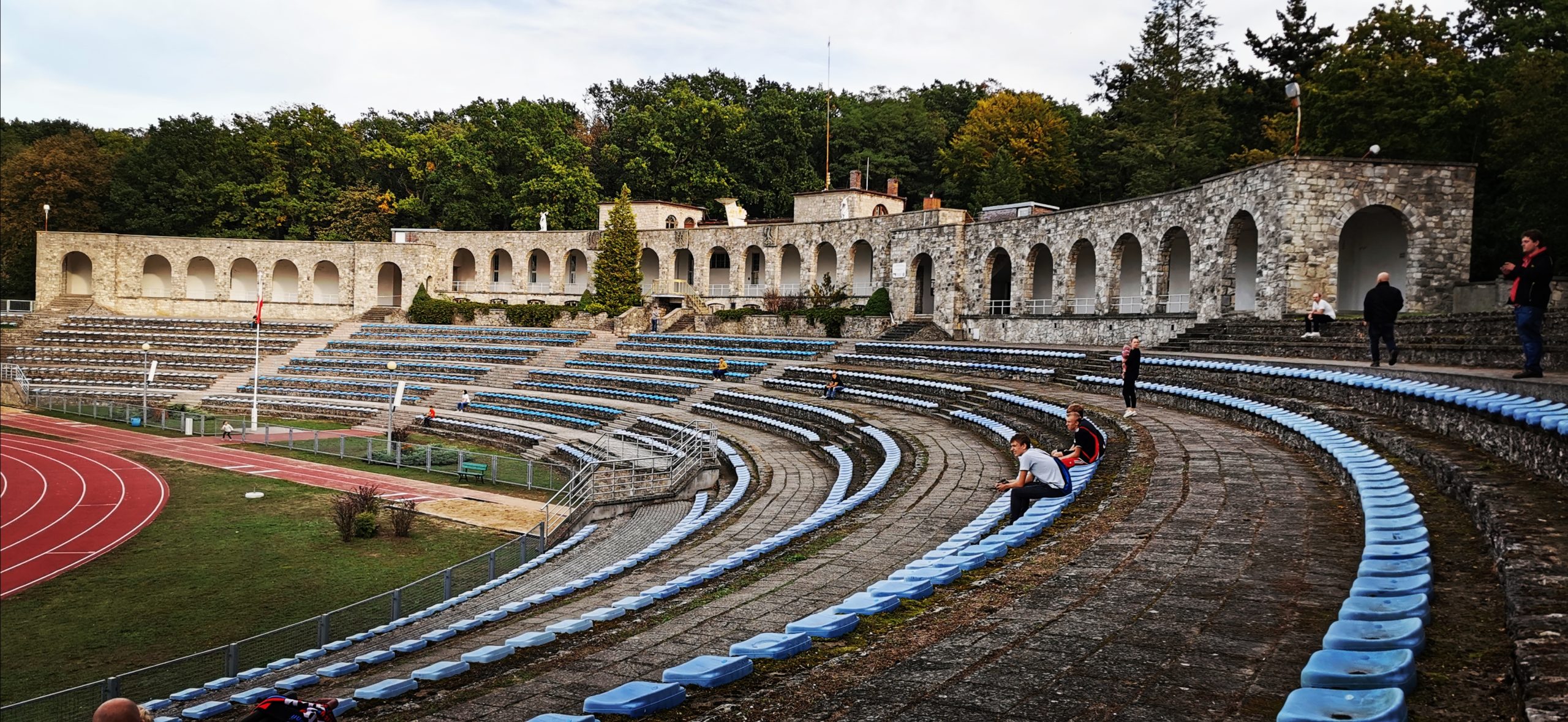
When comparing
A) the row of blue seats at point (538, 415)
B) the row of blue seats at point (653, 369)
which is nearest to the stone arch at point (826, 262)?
the row of blue seats at point (653, 369)

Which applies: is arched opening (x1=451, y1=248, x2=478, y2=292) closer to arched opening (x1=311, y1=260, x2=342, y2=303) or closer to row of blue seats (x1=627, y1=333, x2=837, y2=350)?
arched opening (x1=311, y1=260, x2=342, y2=303)

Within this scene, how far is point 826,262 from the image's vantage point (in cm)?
4259

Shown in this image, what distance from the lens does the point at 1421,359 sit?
14117 millimetres

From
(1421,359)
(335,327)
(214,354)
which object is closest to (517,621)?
(1421,359)

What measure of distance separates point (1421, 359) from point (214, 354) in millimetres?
41178

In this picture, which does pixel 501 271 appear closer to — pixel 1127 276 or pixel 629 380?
pixel 629 380

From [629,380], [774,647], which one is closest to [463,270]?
[629,380]

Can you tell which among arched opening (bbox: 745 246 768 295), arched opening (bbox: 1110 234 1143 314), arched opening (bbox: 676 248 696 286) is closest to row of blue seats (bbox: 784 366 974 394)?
arched opening (bbox: 1110 234 1143 314)

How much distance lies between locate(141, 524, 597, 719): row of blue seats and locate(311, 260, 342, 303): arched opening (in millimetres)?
45812

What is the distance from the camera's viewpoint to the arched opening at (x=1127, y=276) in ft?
92.1

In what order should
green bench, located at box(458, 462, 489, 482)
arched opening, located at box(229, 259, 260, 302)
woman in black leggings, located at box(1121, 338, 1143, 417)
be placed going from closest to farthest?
woman in black leggings, located at box(1121, 338, 1143, 417) < green bench, located at box(458, 462, 489, 482) < arched opening, located at box(229, 259, 260, 302)

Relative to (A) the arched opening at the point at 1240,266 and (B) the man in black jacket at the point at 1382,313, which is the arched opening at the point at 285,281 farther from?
(B) the man in black jacket at the point at 1382,313

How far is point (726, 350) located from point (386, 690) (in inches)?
1105

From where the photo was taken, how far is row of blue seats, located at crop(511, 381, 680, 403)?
2852cm
